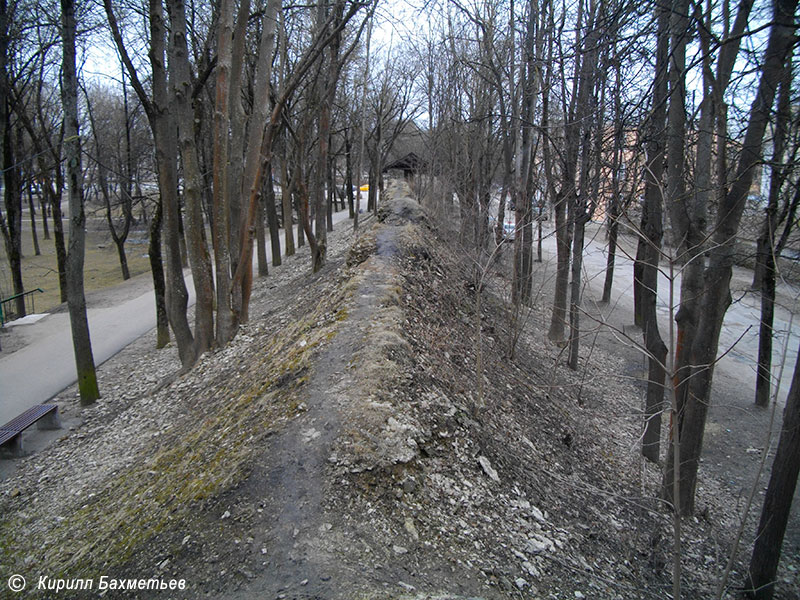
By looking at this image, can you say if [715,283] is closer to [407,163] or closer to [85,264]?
[85,264]

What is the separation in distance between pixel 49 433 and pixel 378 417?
5.57m

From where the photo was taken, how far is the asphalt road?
28.3 ft

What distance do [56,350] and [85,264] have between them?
20307 mm

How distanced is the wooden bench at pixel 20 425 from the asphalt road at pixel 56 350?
1023mm

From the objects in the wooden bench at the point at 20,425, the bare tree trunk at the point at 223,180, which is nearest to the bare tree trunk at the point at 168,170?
the bare tree trunk at the point at 223,180

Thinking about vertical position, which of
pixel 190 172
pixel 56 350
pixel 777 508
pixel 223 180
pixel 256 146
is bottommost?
pixel 56 350

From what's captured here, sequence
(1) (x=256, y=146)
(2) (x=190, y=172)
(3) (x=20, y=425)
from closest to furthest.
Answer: (3) (x=20, y=425) < (2) (x=190, y=172) < (1) (x=256, y=146)

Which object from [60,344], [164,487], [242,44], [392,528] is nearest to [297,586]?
[392,528]

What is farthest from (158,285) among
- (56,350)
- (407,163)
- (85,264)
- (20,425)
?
(407,163)

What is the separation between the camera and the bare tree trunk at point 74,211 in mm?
7496

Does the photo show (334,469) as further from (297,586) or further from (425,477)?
(297,586)

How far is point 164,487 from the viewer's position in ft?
13.4

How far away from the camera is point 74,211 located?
25.8 ft

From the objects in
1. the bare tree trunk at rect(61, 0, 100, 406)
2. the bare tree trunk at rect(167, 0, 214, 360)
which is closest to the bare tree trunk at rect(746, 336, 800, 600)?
the bare tree trunk at rect(167, 0, 214, 360)
